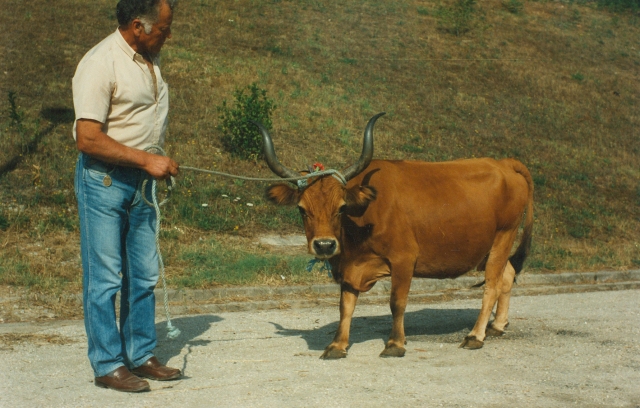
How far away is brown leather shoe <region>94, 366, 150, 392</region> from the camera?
241 inches

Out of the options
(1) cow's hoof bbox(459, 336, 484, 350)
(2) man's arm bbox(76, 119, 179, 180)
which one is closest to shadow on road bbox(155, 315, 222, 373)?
Result: (2) man's arm bbox(76, 119, 179, 180)

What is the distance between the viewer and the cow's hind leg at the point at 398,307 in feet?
25.4

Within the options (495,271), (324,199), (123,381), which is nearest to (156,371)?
(123,381)

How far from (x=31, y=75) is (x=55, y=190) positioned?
6.06 meters

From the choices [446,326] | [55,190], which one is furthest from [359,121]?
[446,326]

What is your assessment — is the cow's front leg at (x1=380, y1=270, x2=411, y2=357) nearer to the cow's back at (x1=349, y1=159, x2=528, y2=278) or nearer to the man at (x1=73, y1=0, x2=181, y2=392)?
the cow's back at (x1=349, y1=159, x2=528, y2=278)

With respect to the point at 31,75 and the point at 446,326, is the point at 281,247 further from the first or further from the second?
the point at 31,75

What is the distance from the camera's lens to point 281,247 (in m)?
13.4

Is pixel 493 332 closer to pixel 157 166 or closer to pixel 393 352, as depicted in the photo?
pixel 393 352

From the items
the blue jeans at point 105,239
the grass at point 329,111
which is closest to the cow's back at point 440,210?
the blue jeans at point 105,239

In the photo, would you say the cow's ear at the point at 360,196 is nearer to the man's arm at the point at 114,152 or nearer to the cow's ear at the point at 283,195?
the cow's ear at the point at 283,195

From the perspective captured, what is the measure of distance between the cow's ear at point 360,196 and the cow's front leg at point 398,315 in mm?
781

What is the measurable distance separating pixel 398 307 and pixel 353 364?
83 cm

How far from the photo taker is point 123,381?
20.1 feet
